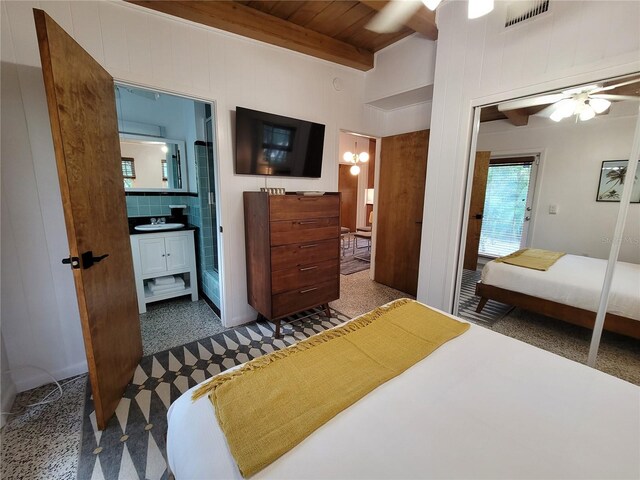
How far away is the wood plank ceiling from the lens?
201 cm

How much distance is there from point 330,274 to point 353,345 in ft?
4.47

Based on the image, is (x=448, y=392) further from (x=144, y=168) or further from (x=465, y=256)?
(x=144, y=168)

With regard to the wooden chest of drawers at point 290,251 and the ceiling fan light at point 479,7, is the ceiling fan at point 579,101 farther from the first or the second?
the wooden chest of drawers at point 290,251

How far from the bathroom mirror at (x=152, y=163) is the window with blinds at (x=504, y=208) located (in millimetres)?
3453

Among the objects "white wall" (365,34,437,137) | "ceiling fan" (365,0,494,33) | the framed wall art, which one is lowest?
the framed wall art

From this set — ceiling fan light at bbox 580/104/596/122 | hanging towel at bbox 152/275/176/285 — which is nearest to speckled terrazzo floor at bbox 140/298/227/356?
hanging towel at bbox 152/275/176/285

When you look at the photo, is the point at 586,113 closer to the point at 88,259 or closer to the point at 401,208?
the point at 401,208

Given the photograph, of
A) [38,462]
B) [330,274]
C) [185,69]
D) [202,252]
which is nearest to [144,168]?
[202,252]

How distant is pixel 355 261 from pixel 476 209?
273 centimetres

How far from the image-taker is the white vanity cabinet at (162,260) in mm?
2773

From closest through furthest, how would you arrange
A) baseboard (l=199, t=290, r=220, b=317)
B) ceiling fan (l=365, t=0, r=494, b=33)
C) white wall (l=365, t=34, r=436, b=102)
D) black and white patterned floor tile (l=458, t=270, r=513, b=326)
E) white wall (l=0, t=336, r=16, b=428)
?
white wall (l=0, t=336, r=16, b=428)
ceiling fan (l=365, t=0, r=494, b=33)
black and white patterned floor tile (l=458, t=270, r=513, b=326)
white wall (l=365, t=34, r=436, b=102)
baseboard (l=199, t=290, r=220, b=317)

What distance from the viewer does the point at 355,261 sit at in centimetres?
489

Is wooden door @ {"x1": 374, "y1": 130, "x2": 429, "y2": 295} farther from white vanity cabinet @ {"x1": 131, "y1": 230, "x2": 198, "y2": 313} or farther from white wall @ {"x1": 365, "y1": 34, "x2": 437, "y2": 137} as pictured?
white vanity cabinet @ {"x1": 131, "y1": 230, "x2": 198, "y2": 313}

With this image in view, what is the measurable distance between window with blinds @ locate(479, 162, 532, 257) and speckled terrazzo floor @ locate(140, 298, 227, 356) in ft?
8.53
